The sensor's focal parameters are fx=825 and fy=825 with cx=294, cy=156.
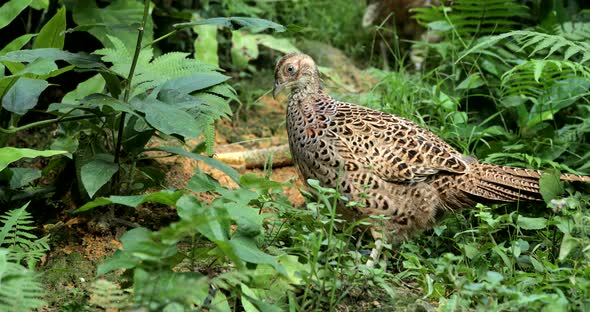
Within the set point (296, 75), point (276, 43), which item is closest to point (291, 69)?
point (296, 75)

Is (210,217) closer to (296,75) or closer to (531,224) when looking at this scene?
(531,224)

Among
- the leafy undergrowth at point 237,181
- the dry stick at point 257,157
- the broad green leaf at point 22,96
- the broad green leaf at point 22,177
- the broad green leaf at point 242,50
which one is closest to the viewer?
the leafy undergrowth at point 237,181

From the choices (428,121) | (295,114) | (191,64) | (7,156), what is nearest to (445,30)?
(428,121)

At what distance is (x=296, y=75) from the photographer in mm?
5414

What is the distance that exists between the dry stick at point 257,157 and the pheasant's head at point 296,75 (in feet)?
2.28

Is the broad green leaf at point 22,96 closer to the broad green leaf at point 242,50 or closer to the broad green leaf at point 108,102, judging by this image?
the broad green leaf at point 108,102

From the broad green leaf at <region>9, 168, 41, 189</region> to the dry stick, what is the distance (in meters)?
1.55

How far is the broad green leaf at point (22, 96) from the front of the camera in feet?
14.8

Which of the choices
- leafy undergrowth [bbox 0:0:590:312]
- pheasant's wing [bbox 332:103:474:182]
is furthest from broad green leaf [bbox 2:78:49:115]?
pheasant's wing [bbox 332:103:474:182]

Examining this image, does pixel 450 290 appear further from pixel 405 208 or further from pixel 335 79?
pixel 335 79

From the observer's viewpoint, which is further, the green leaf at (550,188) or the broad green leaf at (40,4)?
the broad green leaf at (40,4)

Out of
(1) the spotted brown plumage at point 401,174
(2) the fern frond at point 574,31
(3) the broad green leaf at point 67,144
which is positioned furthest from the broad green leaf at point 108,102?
(2) the fern frond at point 574,31

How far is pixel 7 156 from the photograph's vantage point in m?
4.27

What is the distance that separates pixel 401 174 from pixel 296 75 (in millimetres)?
1041
